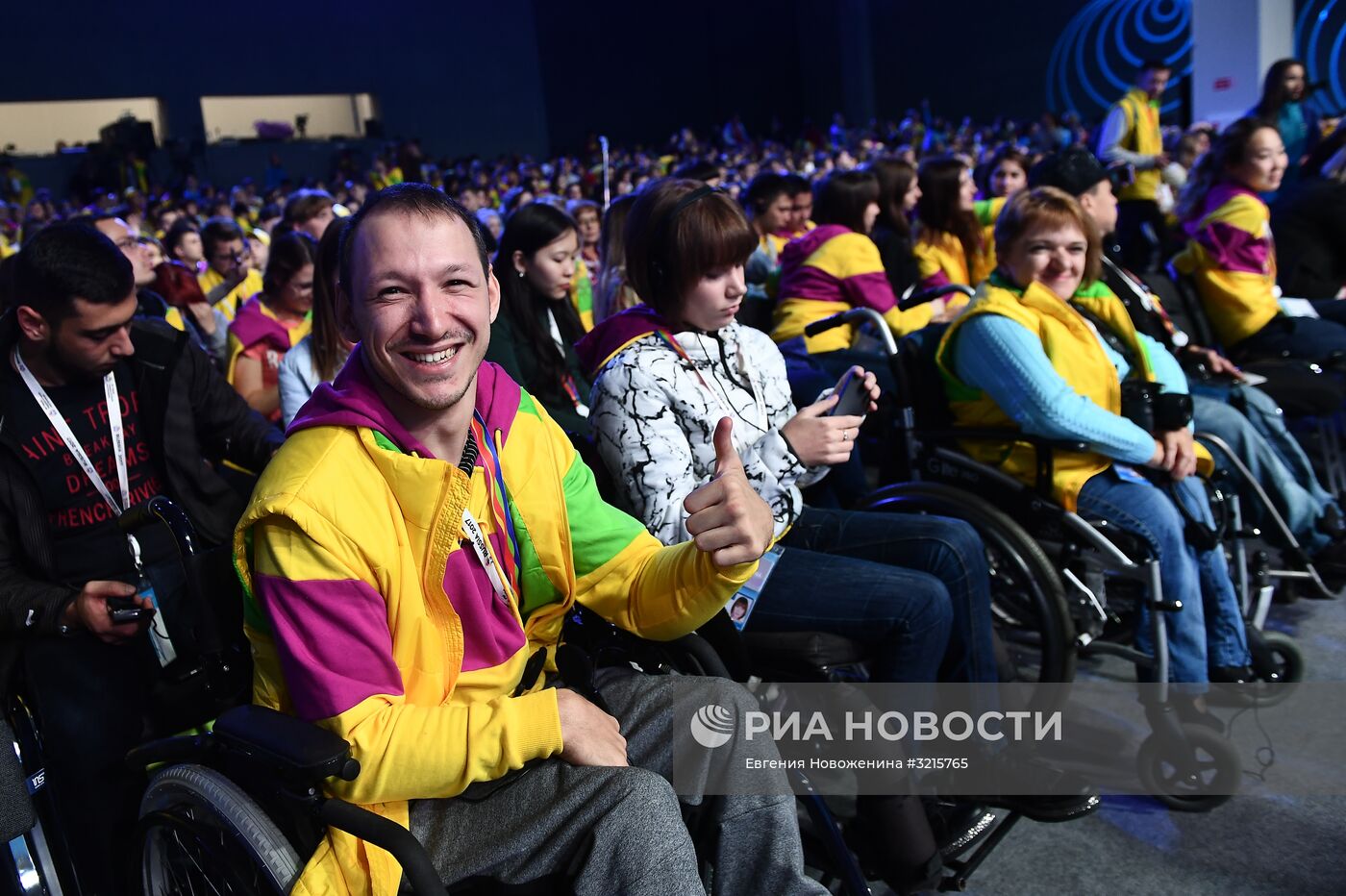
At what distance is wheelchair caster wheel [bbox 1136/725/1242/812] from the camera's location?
6.93 feet

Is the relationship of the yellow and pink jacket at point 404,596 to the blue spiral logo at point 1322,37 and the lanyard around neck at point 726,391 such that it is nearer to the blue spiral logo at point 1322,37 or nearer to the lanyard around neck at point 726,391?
the lanyard around neck at point 726,391

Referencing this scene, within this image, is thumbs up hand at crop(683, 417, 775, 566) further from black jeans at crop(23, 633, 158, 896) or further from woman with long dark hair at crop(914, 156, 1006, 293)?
woman with long dark hair at crop(914, 156, 1006, 293)

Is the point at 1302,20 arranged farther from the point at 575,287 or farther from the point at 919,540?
the point at 919,540

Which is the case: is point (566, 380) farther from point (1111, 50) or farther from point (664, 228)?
point (1111, 50)

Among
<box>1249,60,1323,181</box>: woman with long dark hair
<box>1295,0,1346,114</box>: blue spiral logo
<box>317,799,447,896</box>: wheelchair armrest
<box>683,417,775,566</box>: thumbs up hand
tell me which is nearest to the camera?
<box>317,799,447,896</box>: wheelchair armrest

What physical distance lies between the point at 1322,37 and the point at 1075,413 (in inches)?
517

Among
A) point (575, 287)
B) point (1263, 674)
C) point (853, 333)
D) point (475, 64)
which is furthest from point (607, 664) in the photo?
point (475, 64)

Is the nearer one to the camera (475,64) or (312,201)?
(312,201)

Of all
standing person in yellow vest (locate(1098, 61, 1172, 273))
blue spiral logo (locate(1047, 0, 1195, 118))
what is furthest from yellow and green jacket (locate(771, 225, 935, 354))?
blue spiral logo (locate(1047, 0, 1195, 118))

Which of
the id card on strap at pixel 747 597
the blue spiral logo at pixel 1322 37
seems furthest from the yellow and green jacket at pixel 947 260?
the blue spiral logo at pixel 1322 37

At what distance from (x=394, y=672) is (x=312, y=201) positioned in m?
3.86

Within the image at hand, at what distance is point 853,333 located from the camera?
3832 mm

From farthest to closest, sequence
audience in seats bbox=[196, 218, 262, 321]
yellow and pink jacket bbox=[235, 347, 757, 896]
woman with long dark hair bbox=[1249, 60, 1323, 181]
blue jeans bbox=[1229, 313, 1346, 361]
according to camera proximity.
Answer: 1. woman with long dark hair bbox=[1249, 60, 1323, 181]
2. audience in seats bbox=[196, 218, 262, 321]
3. blue jeans bbox=[1229, 313, 1346, 361]
4. yellow and pink jacket bbox=[235, 347, 757, 896]

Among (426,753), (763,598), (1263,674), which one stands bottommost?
(1263,674)
